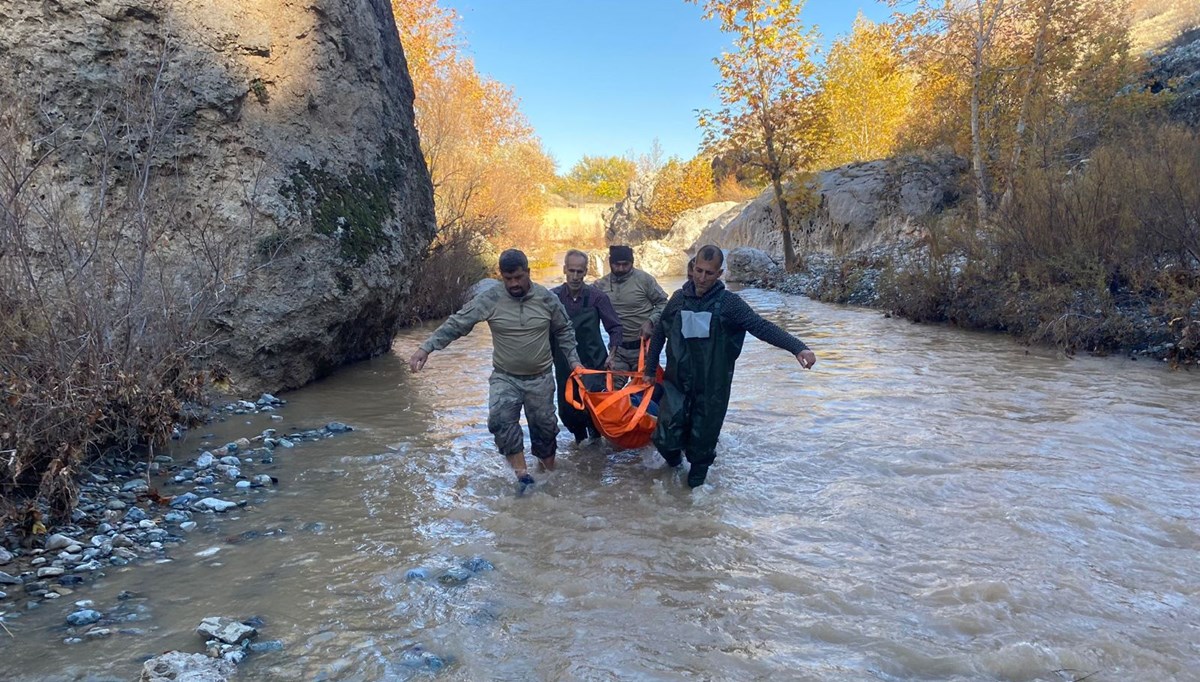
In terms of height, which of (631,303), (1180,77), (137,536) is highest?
(1180,77)

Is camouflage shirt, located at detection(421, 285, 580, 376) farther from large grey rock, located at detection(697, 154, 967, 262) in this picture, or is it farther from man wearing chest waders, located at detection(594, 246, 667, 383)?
large grey rock, located at detection(697, 154, 967, 262)

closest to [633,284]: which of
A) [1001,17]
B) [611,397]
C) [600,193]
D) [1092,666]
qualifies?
[611,397]

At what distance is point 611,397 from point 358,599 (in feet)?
8.36

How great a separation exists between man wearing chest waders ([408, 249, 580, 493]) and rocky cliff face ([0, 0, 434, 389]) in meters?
2.97

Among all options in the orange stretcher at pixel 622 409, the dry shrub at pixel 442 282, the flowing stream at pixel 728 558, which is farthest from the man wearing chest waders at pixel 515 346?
the dry shrub at pixel 442 282

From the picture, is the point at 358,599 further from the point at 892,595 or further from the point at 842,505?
the point at 842,505

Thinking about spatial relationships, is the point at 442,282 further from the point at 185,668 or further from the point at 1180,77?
the point at 1180,77

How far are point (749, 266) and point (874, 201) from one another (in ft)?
14.7

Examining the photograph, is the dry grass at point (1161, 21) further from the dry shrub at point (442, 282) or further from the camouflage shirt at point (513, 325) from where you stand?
the camouflage shirt at point (513, 325)

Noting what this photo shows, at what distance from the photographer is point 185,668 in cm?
308

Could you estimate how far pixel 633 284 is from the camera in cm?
693

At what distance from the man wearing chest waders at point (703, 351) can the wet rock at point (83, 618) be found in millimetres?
3518

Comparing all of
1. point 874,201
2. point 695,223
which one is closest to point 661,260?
point 695,223

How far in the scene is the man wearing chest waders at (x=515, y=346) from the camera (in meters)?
5.55
